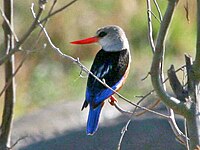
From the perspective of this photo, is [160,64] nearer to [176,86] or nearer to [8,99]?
[176,86]

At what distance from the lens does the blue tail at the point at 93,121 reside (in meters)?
3.45

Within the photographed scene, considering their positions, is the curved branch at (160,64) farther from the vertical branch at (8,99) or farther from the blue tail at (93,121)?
the blue tail at (93,121)

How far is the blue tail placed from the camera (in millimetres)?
3451

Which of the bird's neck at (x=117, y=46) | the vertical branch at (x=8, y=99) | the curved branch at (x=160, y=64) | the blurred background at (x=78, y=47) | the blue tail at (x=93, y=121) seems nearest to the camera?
the curved branch at (x=160, y=64)

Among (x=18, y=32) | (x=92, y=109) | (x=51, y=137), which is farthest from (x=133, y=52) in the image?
(x=92, y=109)

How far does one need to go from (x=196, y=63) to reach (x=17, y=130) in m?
3.39

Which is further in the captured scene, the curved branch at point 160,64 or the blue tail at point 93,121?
the blue tail at point 93,121

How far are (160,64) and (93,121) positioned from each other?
121 cm

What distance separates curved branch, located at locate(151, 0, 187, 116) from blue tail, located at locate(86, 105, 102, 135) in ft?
3.75

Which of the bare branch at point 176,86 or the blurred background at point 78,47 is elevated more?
the bare branch at point 176,86

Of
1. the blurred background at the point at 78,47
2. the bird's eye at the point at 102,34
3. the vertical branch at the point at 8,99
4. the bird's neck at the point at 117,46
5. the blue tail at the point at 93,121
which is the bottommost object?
the blurred background at the point at 78,47

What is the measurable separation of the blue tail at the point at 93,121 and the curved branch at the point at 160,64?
114 cm

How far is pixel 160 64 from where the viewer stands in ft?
7.61

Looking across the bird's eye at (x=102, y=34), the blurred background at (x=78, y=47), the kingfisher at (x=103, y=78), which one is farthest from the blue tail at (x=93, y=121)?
the blurred background at (x=78, y=47)
